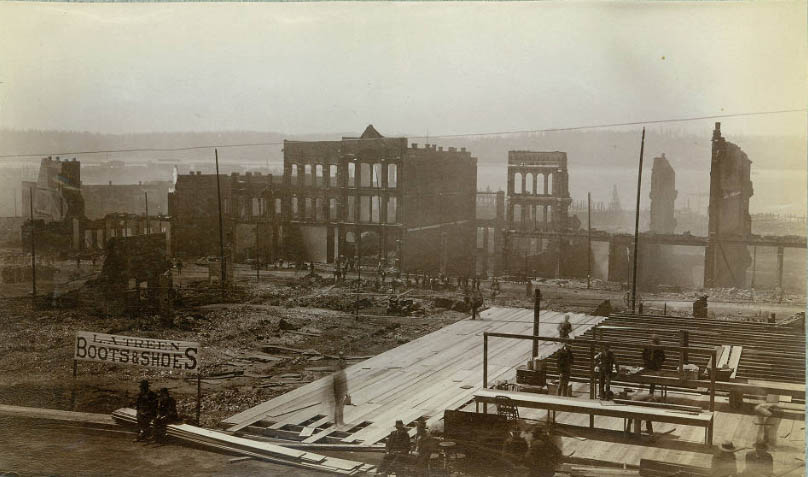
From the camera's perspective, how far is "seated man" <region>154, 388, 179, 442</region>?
580 cm

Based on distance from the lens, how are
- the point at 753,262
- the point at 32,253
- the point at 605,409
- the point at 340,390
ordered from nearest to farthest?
1. the point at 605,409
2. the point at 753,262
3. the point at 340,390
4. the point at 32,253

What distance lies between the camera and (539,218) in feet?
18.2

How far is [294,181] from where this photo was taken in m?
6.18

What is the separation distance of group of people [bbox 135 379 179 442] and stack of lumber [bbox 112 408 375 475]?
0.07 m

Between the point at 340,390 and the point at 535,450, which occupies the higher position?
the point at 340,390

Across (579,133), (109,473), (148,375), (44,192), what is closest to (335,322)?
(148,375)

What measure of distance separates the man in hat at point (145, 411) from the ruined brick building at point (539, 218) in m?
2.91

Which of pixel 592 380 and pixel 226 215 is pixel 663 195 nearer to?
pixel 592 380

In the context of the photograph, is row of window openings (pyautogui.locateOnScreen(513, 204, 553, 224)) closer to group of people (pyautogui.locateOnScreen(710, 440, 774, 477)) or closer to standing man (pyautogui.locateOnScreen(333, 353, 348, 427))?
standing man (pyautogui.locateOnScreen(333, 353, 348, 427))

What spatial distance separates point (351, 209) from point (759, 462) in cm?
335

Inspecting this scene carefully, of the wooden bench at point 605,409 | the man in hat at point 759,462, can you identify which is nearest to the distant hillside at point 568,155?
the wooden bench at point 605,409

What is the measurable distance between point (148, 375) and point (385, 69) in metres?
3.11

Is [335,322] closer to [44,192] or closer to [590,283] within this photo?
[590,283]

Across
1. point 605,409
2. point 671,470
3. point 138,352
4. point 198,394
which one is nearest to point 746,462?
point 671,470
